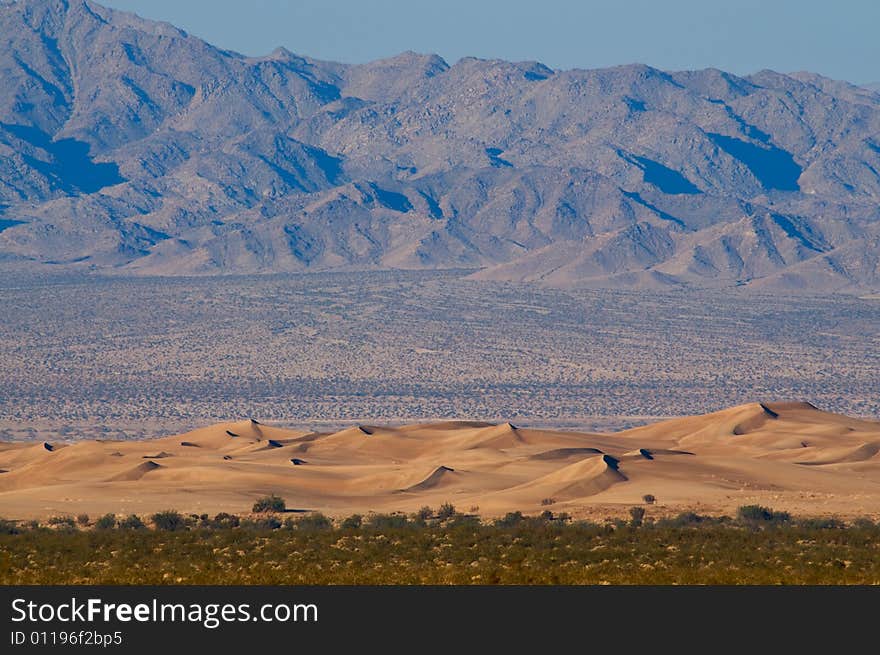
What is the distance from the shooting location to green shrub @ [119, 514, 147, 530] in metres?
31.2

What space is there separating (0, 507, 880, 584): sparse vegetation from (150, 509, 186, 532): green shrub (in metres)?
0.03

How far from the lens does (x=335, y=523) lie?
33.5 m

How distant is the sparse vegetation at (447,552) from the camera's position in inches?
848

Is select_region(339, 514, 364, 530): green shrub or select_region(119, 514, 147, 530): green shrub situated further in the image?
select_region(119, 514, 147, 530): green shrub

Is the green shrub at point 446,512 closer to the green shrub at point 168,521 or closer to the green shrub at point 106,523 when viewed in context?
the green shrub at point 168,521

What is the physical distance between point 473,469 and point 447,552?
2351 centimetres

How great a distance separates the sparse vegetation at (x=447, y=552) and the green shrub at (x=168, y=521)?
3 centimetres

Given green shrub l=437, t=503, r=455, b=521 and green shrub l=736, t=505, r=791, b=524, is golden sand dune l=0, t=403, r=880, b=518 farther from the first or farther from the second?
green shrub l=736, t=505, r=791, b=524

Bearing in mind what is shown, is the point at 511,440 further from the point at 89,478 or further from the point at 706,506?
the point at 706,506

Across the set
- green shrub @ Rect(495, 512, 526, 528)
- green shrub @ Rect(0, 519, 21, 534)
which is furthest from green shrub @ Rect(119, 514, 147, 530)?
green shrub @ Rect(495, 512, 526, 528)

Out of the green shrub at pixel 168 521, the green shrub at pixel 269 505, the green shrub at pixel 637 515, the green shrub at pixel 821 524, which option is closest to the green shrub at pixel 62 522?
the green shrub at pixel 168 521

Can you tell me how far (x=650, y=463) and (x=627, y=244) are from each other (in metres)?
151

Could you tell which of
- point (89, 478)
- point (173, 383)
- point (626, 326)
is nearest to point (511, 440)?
point (89, 478)

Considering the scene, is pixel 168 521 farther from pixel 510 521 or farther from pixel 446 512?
pixel 510 521
